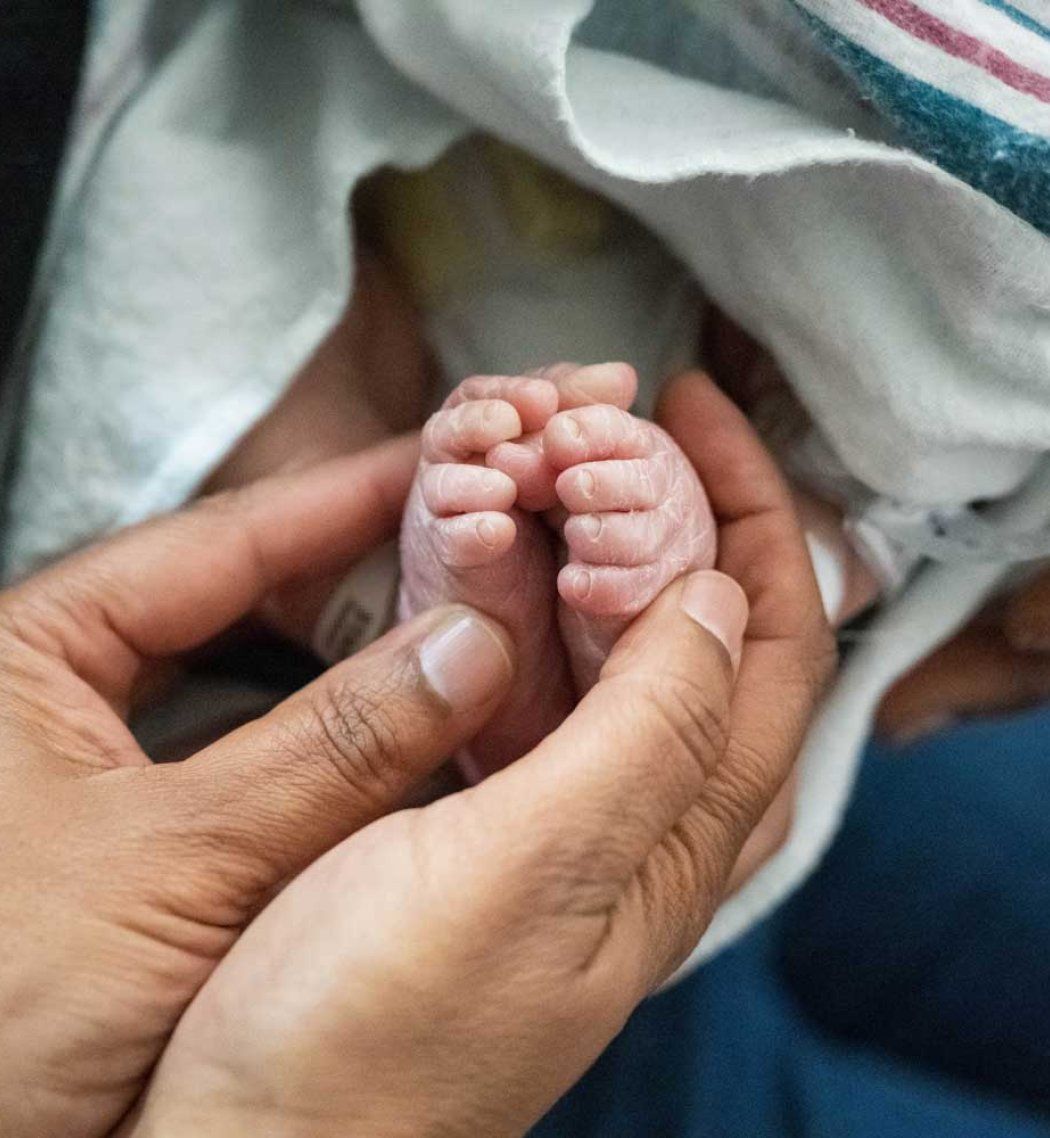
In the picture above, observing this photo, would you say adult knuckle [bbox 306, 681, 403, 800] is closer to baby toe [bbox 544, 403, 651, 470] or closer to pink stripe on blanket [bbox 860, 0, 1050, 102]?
baby toe [bbox 544, 403, 651, 470]

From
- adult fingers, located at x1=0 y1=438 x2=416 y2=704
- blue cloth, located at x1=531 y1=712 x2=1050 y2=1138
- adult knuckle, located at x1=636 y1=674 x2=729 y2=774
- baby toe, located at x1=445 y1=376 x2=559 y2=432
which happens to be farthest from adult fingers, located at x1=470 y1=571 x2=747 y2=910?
blue cloth, located at x1=531 y1=712 x2=1050 y2=1138

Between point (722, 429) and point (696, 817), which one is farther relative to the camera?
point (722, 429)

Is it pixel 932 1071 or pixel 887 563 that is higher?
pixel 887 563

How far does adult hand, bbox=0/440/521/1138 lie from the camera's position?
0.37 metres

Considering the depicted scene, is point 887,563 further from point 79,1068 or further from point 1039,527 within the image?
point 79,1068

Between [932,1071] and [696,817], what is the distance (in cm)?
54

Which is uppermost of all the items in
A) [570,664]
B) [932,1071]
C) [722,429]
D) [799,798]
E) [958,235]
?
[958,235]

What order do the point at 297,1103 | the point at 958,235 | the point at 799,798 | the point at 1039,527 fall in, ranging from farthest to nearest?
the point at 799,798 < the point at 1039,527 < the point at 958,235 < the point at 297,1103

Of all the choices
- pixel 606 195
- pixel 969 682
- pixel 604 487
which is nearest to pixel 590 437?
pixel 604 487

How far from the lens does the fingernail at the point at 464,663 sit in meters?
0.42

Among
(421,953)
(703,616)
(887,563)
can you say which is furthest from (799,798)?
(421,953)

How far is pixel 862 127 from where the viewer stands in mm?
496

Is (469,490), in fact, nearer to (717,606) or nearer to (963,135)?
(717,606)

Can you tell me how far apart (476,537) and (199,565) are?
0.65 ft
